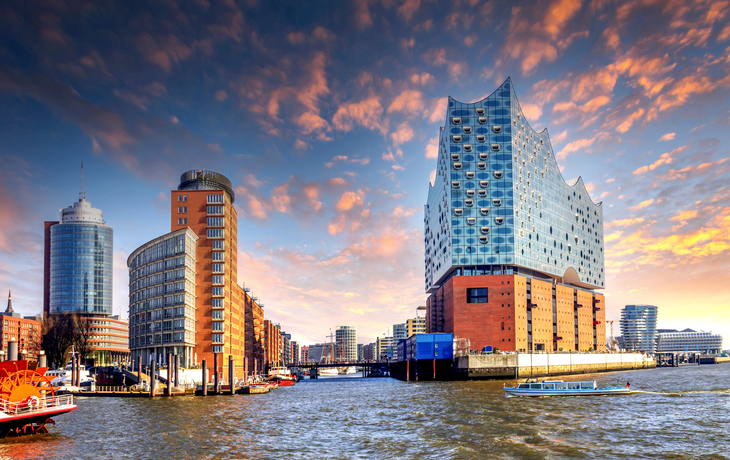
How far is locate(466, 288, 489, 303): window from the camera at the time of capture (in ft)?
590

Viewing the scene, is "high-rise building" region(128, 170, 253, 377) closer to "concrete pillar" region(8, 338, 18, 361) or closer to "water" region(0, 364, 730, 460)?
"water" region(0, 364, 730, 460)

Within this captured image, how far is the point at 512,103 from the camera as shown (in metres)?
192

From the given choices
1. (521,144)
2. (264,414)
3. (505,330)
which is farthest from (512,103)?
(264,414)

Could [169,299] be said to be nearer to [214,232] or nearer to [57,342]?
[214,232]

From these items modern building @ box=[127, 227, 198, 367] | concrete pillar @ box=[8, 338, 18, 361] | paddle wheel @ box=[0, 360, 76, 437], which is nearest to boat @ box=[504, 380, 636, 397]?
paddle wheel @ box=[0, 360, 76, 437]

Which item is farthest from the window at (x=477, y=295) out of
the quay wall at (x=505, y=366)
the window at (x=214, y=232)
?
the window at (x=214, y=232)

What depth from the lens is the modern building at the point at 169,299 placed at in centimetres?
14238

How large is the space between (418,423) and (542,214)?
147m

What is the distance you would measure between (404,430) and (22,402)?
124 feet

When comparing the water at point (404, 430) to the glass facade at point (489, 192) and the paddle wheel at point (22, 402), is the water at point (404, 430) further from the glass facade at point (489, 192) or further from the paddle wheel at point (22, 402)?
the glass facade at point (489, 192)

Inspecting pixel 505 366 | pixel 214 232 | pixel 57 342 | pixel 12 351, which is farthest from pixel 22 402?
pixel 57 342

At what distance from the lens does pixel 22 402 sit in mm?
56031

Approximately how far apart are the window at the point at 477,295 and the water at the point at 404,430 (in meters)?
91.3

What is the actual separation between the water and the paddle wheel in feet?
5.79
